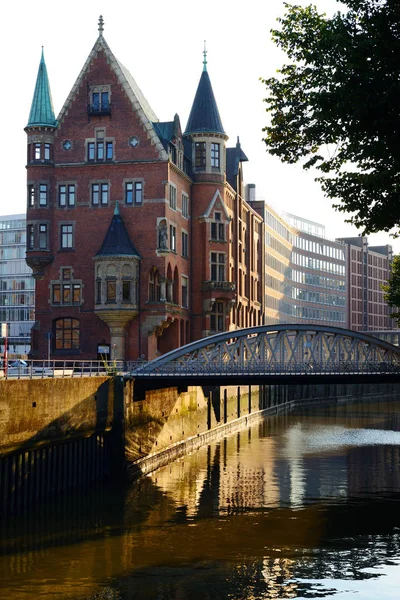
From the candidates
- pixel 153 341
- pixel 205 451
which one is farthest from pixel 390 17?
pixel 153 341

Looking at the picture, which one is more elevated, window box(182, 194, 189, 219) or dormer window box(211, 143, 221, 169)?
dormer window box(211, 143, 221, 169)

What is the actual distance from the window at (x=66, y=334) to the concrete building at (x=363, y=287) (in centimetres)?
11072

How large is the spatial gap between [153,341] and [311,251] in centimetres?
9951

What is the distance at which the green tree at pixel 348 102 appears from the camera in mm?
28703

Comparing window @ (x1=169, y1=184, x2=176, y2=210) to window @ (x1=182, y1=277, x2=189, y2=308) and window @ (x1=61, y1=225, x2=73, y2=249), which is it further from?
window @ (x1=61, y1=225, x2=73, y2=249)

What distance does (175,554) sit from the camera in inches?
1348

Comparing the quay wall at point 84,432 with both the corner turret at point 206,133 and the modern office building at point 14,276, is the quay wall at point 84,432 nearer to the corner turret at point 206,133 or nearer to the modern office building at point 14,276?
the corner turret at point 206,133

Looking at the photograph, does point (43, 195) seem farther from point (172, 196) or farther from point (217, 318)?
point (217, 318)

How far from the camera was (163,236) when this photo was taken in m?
71.8

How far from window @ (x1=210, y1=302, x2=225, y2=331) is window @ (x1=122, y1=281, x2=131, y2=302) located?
10742 mm

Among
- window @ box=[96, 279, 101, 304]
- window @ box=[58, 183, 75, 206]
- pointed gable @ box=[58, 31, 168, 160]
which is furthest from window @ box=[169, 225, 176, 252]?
window @ box=[58, 183, 75, 206]

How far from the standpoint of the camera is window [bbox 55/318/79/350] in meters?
74.3

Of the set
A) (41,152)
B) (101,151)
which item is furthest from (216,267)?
(41,152)

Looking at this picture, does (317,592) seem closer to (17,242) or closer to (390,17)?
(390,17)
